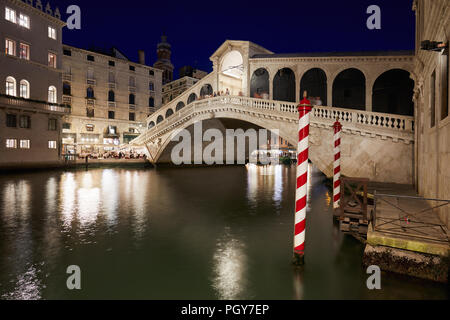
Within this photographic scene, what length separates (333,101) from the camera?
1656 cm

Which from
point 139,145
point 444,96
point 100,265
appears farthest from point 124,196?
point 139,145

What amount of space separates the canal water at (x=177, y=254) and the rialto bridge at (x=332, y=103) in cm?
458

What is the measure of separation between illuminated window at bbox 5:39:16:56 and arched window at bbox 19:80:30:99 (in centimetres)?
225

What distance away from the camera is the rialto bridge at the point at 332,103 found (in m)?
11.4

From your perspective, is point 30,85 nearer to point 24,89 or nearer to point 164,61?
point 24,89

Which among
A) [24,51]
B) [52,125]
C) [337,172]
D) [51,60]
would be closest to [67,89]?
[51,60]

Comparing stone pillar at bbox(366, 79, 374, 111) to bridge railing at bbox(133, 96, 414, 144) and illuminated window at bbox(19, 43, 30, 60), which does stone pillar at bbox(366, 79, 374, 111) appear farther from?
illuminated window at bbox(19, 43, 30, 60)

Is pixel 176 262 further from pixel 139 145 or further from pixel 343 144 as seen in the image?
pixel 139 145

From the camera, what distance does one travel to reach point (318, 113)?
1371 cm

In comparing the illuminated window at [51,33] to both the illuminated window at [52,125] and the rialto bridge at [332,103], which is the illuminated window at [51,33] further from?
the rialto bridge at [332,103]

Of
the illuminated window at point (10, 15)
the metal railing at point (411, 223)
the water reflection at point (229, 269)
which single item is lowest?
the water reflection at point (229, 269)

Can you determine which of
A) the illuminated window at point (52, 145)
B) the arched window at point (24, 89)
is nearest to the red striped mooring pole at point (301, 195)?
the arched window at point (24, 89)

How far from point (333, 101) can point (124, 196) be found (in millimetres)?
13323

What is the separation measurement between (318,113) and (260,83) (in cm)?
732
